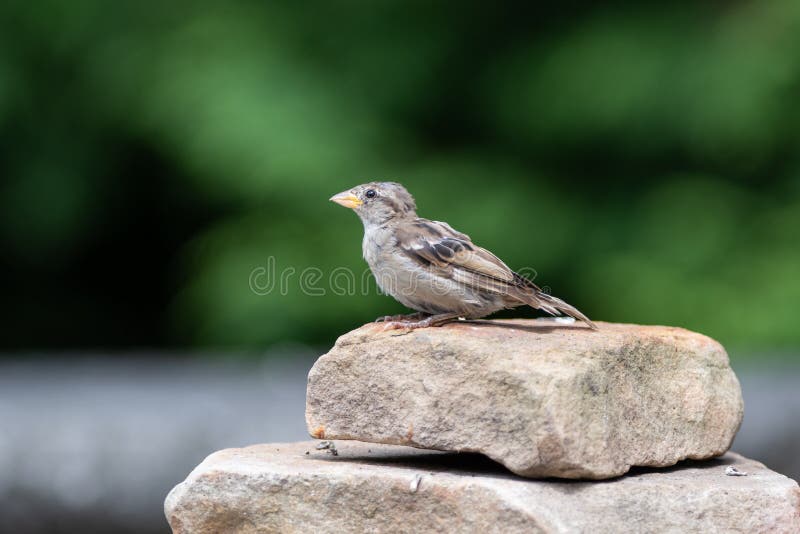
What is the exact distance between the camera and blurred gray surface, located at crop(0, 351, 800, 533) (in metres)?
7.16

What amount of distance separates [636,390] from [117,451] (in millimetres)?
4209

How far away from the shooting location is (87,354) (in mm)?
10844

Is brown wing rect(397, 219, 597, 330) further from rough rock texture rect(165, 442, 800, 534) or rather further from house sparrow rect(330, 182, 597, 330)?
rough rock texture rect(165, 442, 800, 534)

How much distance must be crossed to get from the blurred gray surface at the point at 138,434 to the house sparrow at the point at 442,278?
8.17 feet

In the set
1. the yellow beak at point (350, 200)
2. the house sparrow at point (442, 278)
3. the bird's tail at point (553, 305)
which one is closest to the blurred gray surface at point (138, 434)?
the yellow beak at point (350, 200)

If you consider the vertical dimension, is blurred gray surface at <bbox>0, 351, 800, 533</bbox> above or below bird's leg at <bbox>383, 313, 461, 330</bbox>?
below

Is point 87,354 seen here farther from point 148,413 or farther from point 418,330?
point 418,330

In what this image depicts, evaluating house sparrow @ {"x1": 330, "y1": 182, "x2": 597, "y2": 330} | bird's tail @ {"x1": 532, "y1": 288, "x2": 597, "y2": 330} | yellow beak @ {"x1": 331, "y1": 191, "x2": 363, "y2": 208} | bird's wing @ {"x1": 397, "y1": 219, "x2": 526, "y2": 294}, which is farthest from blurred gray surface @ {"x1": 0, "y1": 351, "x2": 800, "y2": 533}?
bird's tail @ {"x1": 532, "y1": 288, "x2": 597, "y2": 330}

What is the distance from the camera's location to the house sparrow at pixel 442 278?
517 centimetres

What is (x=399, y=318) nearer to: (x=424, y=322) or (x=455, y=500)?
(x=424, y=322)

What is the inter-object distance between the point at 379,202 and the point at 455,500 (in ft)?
6.38

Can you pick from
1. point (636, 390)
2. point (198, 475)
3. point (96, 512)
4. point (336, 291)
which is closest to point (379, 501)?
→ point (198, 475)

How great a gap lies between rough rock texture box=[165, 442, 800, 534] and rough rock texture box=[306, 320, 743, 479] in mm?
130

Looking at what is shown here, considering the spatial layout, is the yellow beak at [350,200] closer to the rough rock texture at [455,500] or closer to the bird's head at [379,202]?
the bird's head at [379,202]
